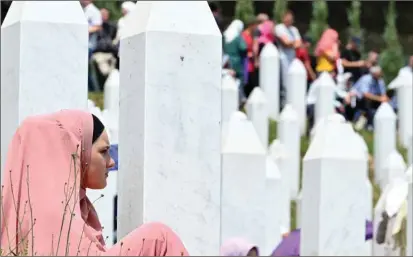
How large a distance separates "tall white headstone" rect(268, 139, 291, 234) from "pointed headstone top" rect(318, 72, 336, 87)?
69.2 inches

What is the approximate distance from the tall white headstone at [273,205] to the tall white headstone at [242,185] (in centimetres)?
137

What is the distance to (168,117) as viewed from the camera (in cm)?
770

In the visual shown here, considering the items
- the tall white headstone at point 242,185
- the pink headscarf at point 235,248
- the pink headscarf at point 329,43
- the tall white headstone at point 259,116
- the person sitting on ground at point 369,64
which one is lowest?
the pink headscarf at point 235,248

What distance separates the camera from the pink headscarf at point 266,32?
67.9ft

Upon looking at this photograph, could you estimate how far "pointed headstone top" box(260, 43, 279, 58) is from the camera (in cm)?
1958

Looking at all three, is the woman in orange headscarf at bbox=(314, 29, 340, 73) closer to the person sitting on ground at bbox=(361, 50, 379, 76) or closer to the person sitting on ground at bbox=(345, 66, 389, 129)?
the person sitting on ground at bbox=(345, 66, 389, 129)

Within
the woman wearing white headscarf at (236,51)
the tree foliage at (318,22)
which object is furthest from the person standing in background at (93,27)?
the tree foliage at (318,22)

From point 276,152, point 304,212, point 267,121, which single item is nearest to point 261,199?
point 304,212

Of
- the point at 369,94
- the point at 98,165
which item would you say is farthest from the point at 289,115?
the point at 98,165

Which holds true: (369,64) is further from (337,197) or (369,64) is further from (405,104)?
(337,197)

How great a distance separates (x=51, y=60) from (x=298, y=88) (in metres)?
11.2

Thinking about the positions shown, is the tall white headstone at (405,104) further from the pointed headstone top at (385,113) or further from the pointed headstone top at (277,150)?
the pointed headstone top at (277,150)

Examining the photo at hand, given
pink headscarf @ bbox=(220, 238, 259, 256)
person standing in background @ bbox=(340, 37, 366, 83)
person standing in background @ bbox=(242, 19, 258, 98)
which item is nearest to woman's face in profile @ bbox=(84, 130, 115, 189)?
pink headscarf @ bbox=(220, 238, 259, 256)

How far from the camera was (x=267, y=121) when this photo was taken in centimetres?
1823
